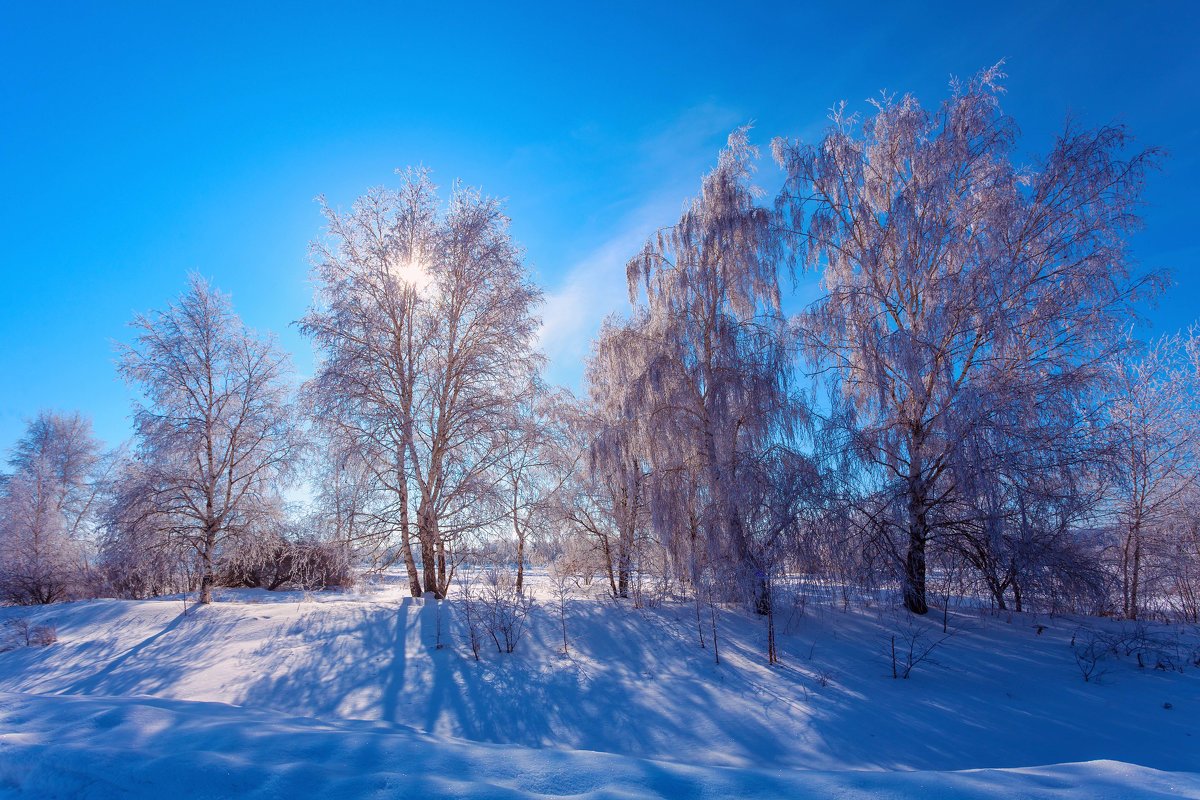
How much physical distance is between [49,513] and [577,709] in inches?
997

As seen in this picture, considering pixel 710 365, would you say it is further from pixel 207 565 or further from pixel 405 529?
pixel 207 565

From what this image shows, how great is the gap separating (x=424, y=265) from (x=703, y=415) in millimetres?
8081

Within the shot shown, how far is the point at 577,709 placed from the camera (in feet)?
22.5

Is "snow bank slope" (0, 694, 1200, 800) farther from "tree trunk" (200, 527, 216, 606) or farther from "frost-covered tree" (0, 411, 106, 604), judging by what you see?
"frost-covered tree" (0, 411, 106, 604)

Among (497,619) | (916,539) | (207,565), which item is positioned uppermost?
(916,539)

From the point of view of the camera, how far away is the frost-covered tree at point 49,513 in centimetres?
1784

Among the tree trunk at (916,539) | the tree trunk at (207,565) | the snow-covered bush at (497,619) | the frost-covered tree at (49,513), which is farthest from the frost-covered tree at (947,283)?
the frost-covered tree at (49,513)

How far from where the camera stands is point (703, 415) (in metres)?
12.2

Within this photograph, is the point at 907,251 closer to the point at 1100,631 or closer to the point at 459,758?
the point at 1100,631

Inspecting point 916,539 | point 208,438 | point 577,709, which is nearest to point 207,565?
point 208,438

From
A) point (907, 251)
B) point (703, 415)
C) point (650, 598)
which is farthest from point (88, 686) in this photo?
point (907, 251)

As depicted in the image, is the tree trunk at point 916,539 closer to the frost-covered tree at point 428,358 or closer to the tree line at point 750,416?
the tree line at point 750,416

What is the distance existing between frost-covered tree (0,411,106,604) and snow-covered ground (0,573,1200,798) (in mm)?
8230

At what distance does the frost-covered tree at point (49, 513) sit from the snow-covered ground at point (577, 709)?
27.0 feet
